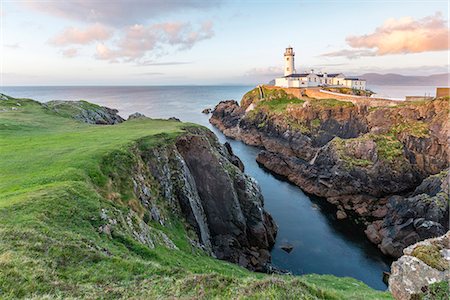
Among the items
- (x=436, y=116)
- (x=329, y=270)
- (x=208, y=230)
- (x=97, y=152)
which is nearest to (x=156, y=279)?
(x=97, y=152)

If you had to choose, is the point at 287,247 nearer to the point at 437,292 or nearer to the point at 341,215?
the point at 341,215

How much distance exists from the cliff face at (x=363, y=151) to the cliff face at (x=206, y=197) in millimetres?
17346

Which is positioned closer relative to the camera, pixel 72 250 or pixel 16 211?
pixel 72 250

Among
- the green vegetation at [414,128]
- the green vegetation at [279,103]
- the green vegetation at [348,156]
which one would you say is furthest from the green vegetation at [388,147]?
the green vegetation at [279,103]

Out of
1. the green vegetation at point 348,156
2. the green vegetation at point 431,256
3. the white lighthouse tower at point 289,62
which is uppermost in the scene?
the white lighthouse tower at point 289,62

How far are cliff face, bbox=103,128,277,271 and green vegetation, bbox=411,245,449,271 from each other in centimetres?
1899


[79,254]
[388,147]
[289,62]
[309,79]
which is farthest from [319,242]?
[289,62]

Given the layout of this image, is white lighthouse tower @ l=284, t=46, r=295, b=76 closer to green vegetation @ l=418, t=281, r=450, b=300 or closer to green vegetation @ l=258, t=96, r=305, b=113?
green vegetation @ l=258, t=96, r=305, b=113

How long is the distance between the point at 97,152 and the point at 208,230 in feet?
48.0

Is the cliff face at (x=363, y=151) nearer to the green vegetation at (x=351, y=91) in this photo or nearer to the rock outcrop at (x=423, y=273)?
the green vegetation at (x=351, y=91)

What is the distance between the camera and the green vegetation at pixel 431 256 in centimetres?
1059

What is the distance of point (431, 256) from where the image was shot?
431 inches

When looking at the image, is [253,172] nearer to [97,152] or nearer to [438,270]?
[97,152]

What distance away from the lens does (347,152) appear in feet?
193
